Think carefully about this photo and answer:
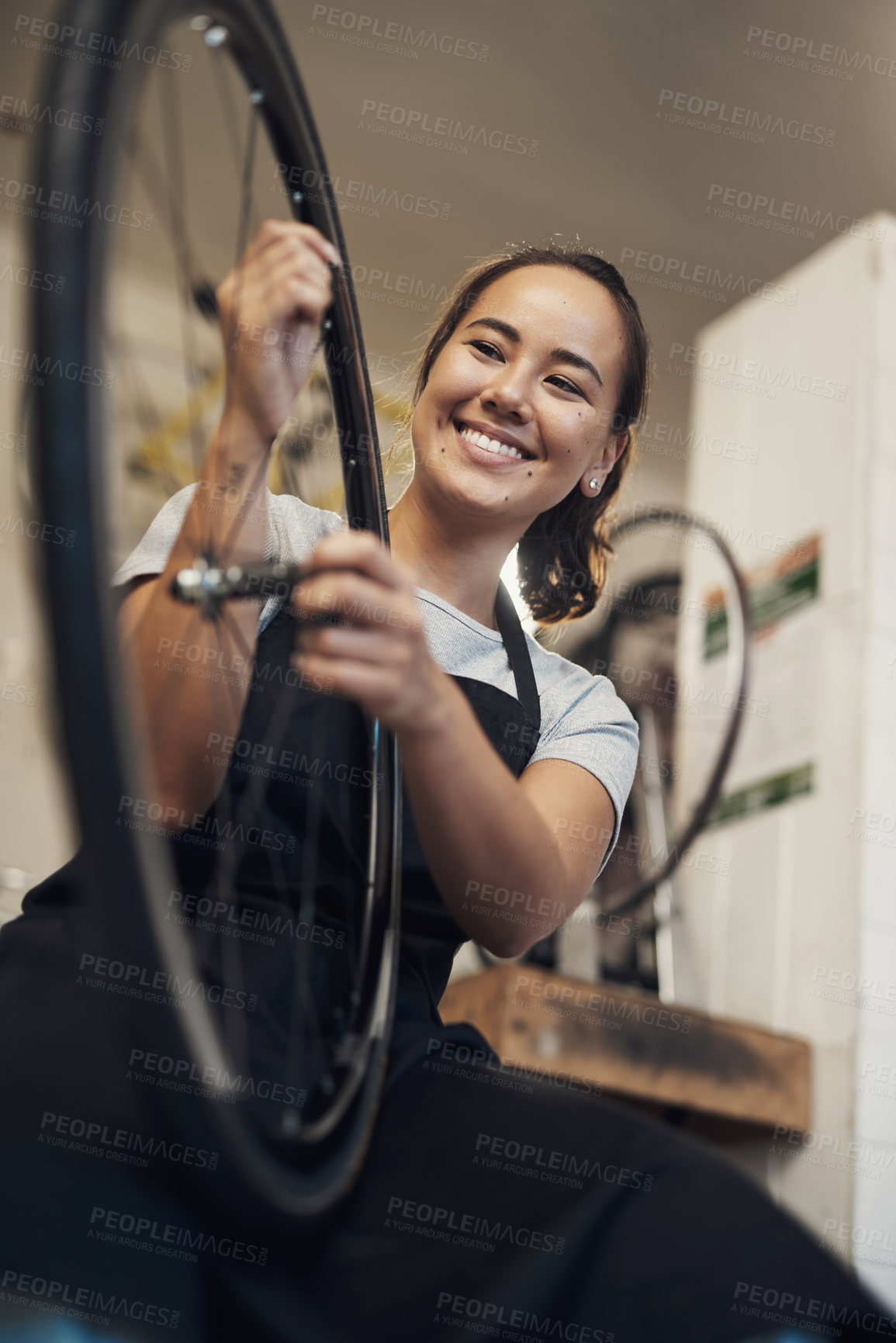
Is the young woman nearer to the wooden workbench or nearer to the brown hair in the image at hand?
the brown hair

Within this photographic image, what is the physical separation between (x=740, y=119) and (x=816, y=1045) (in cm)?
189

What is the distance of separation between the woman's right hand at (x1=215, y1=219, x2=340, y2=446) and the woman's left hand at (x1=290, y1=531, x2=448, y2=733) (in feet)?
0.47

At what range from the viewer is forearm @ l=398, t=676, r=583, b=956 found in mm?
582

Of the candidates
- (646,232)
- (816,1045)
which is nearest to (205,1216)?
(816,1045)

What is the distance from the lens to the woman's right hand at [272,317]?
1.89 ft

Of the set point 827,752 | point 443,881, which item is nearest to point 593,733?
point 443,881

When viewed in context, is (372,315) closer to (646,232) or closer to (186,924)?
(646,232)

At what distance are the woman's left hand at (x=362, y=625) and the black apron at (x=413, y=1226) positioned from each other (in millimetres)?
144

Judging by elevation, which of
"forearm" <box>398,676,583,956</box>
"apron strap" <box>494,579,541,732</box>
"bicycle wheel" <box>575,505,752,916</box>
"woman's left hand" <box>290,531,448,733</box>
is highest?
"bicycle wheel" <box>575,505,752,916</box>

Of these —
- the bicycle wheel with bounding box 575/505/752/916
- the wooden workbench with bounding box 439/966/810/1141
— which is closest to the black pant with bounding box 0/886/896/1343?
the wooden workbench with bounding box 439/966/810/1141

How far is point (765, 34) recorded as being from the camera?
236cm

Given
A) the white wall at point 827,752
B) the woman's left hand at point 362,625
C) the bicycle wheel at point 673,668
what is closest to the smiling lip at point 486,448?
the woman's left hand at point 362,625

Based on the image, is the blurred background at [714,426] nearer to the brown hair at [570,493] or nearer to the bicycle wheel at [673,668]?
the bicycle wheel at [673,668]

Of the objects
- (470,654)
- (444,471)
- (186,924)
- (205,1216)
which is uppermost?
(444,471)
